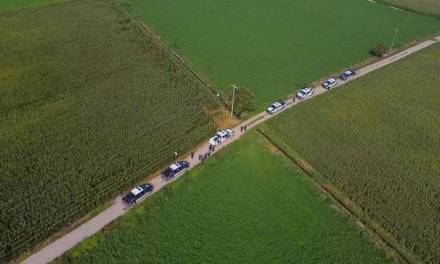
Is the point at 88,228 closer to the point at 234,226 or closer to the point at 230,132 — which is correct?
the point at 234,226

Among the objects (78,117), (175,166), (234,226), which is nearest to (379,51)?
(175,166)

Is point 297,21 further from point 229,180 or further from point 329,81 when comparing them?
point 229,180

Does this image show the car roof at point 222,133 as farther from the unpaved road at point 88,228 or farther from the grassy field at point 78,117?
the grassy field at point 78,117

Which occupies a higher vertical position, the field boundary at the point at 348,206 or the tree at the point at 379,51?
the tree at the point at 379,51

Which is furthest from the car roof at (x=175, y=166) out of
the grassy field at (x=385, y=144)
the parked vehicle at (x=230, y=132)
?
the grassy field at (x=385, y=144)

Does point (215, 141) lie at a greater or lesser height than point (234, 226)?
greater

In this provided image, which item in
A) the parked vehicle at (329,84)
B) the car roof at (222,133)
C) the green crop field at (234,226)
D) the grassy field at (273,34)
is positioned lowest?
the green crop field at (234,226)
